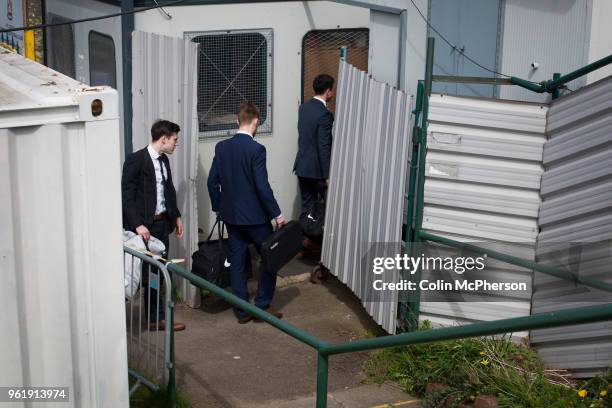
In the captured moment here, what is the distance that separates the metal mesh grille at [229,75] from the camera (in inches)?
328

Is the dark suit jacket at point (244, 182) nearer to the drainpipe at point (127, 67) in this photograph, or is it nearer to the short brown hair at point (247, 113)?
the short brown hair at point (247, 113)

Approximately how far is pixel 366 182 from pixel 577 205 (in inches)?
66.7

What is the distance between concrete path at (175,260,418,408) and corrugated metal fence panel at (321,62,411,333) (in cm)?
37

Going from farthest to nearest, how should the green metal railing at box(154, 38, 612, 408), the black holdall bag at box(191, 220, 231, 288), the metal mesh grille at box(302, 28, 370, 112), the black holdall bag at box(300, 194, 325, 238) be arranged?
the metal mesh grille at box(302, 28, 370, 112), the black holdall bag at box(300, 194, 325, 238), the black holdall bag at box(191, 220, 231, 288), the green metal railing at box(154, 38, 612, 408)

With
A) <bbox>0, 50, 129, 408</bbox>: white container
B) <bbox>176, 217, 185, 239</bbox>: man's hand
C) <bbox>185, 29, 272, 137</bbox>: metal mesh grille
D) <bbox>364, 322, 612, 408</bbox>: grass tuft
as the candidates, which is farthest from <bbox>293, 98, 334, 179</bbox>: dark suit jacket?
<bbox>0, 50, 129, 408</bbox>: white container

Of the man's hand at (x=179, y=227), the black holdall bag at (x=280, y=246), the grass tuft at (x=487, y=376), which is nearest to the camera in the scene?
the grass tuft at (x=487, y=376)

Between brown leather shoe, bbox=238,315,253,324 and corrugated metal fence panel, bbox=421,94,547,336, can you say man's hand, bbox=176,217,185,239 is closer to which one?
brown leather shoe, bbox=238,315,253,324

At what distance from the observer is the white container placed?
3.43m

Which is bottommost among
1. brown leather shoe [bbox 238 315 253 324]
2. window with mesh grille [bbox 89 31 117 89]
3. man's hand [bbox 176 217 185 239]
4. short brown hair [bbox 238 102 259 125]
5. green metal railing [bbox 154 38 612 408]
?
brown leather shoe [bbox 238 315 253 324]

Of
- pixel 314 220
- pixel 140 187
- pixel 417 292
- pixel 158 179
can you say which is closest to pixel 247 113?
pixel 158 179

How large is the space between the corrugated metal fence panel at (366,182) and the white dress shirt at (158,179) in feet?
5.00

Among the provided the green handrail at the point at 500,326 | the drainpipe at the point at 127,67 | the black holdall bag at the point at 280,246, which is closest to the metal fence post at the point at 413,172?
the black holdall bag at the point at 280,246

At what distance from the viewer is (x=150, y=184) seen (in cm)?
708

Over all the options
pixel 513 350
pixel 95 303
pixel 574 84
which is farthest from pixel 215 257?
pixel 95 303
